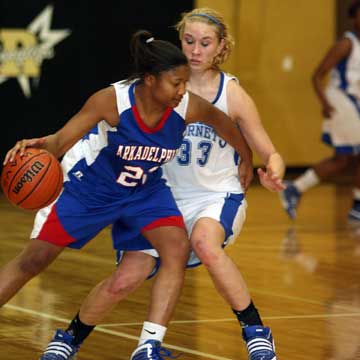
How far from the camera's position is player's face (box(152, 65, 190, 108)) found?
4.11 metres

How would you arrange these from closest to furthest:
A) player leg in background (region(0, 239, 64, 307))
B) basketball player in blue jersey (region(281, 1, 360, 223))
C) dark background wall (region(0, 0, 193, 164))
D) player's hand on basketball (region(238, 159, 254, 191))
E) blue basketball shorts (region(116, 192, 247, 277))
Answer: player leg in background (region(0, 239, 64, 307)) < blue basketball shorts (region(116, 192, 247, 277)) < player's hand on basketball (region(238, 159, 254, 191)) < basketball player in blue jersey (region(281, 1, 360, 223)) < dark background wall (region(0, 0, 193, 164))

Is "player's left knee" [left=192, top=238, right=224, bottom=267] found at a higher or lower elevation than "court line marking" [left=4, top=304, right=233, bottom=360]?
higher

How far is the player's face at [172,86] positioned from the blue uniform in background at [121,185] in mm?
108

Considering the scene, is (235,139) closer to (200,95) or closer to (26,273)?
(200,95)

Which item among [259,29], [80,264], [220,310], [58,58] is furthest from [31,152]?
[259,29]

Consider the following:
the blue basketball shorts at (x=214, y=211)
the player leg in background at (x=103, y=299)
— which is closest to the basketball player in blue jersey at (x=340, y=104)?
the blue basketball shorts at (x=214, y=211)

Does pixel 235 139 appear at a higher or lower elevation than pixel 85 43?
higher

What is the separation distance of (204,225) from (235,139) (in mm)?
370

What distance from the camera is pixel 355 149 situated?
948 centimetres

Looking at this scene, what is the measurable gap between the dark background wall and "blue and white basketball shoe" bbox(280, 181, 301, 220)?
3080 millimetres

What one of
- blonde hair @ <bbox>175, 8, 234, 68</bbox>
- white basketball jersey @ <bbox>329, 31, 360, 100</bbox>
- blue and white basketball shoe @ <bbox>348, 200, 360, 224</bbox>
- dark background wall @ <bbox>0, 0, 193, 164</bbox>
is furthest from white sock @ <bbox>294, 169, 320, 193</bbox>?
blonde hair @ <bbox>175, 8, 234, 68</bbox>

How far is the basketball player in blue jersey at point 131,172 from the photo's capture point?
163 inches

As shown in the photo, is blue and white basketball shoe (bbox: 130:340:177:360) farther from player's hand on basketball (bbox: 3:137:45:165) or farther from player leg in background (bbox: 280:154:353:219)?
player leg in background (bbox: 280:154:353:219)

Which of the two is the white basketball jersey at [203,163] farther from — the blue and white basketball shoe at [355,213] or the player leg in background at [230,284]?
the blue and white basketball shoe at [355,213]
